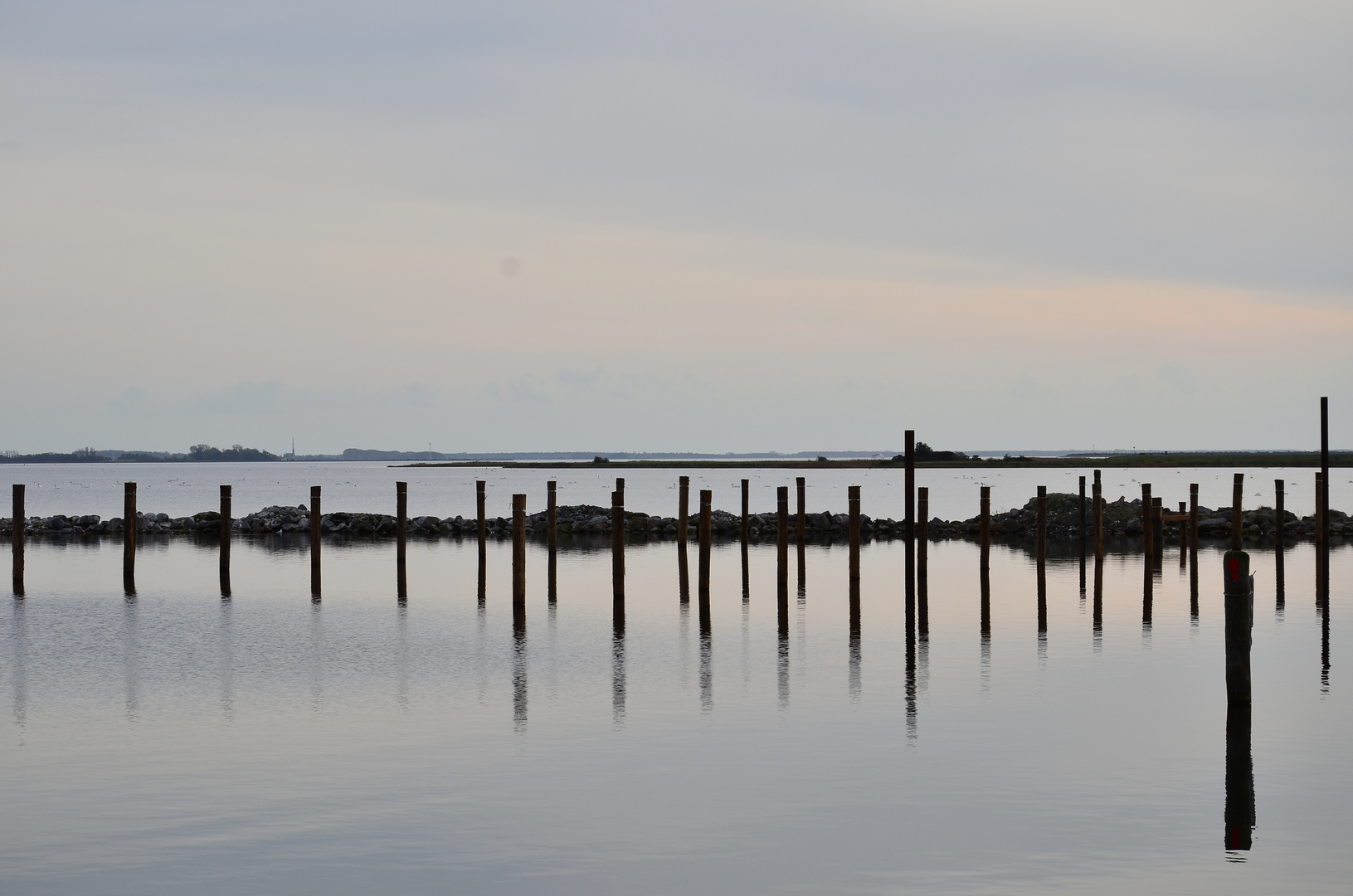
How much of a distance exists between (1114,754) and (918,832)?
4.37 m

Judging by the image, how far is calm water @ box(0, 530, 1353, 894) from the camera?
12.1 m

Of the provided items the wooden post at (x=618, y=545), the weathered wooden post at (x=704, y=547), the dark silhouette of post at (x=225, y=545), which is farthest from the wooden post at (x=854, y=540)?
the dark silhouette of post at (x=225, y=545)

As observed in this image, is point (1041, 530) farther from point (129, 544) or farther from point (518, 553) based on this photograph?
point (129, 544)

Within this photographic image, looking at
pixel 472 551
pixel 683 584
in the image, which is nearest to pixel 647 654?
pixel 683 584

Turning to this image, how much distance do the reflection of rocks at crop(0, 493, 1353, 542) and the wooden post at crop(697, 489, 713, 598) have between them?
25.3 m

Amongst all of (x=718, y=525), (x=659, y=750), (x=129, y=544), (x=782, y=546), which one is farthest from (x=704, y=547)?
(x=718, y=525)

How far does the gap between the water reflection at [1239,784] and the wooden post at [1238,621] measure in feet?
0.72

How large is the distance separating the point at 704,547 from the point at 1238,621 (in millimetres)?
13791

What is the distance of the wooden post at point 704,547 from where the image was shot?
94.2ft

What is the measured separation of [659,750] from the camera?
1683 centimetres

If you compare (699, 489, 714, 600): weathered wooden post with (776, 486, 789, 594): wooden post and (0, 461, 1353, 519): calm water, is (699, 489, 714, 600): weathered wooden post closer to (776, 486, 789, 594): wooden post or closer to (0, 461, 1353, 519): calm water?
(776, 486, 789, 594): wooden post

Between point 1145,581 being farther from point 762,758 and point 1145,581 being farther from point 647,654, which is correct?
point 762,758

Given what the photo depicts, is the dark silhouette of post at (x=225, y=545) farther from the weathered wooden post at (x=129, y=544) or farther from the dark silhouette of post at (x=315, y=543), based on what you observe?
the dark silhouette of post at (x=315, y=543)

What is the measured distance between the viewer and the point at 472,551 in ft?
167
